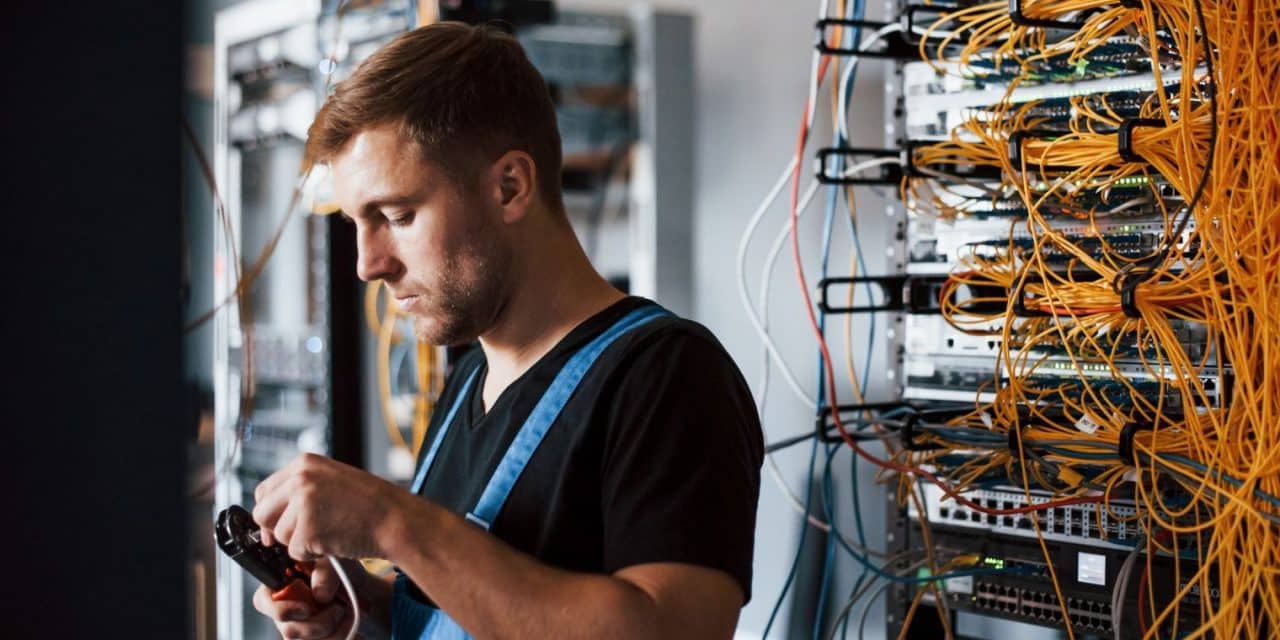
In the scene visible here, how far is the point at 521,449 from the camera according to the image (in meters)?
1.26

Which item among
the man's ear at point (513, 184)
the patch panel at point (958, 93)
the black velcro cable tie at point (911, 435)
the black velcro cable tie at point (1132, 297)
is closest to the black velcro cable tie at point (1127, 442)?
the black velcro cable tie at point (1132, 297)

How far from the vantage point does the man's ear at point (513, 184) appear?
4.37 ft

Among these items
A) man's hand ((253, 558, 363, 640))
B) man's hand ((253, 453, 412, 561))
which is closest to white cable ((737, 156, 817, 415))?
man's hand ((253, 558, 363, 640))

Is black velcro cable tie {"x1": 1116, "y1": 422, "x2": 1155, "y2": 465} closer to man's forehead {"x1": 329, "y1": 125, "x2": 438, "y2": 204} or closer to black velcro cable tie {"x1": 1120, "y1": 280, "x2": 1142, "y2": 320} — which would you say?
black velcro cable tie {"x1": 1120, "y1": 280, "x2": 1142, "y2": 320}

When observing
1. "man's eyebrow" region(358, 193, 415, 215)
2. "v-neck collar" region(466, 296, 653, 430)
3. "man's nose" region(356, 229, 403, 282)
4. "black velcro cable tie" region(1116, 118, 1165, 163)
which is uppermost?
"black velcro cable tie" region(1116, 118, 1165, 163)

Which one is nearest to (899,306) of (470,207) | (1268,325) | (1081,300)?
(1081,300)

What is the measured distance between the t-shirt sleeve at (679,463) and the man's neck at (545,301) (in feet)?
0.50

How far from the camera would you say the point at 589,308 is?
53.6 inches

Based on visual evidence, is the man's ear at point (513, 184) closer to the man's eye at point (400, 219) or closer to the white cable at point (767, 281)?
the man's eye at point (400, 219)

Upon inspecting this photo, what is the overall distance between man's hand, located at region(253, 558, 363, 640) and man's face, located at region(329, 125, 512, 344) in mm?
270

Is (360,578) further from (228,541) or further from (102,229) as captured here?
(102,229)

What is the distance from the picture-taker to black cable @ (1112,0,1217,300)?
1373mm

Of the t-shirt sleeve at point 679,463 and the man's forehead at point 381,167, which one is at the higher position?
the man's forehead at point 381,167

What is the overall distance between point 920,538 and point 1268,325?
68 cm
